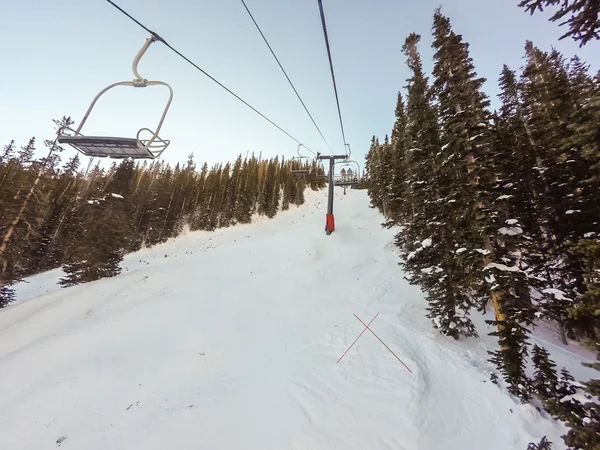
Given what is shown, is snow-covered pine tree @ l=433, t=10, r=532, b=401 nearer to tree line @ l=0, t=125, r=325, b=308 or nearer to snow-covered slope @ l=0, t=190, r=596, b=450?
snow-covered slope @ l=0, t=190, r=596, b=450

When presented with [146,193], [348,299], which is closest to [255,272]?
[348,299]

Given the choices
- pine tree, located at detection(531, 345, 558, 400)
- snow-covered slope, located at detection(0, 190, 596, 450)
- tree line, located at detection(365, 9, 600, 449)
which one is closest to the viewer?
tree line, located at detection(365, 9, 600, 449)

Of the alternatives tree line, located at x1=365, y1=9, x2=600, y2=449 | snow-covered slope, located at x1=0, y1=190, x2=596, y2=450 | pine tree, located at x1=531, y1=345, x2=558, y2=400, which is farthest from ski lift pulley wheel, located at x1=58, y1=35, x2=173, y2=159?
pine tree, located at x1=531, y1=345, x2=558, y2=400

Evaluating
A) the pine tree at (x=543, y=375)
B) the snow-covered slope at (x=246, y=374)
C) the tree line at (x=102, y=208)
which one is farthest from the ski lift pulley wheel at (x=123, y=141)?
the tree line at (x=102, y=208)

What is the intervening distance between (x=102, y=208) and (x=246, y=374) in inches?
773

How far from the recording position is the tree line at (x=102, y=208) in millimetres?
18141

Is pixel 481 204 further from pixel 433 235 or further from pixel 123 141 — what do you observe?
pixel 123 141

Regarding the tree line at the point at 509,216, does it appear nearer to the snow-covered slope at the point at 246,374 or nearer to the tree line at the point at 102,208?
Answer: the snow-covered slope at the point at 246,374

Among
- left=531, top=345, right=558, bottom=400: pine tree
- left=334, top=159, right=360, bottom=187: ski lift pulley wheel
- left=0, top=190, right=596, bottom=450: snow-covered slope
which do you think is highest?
left=334, top=159, right=360, bottom=187: ski lift pulley wheel

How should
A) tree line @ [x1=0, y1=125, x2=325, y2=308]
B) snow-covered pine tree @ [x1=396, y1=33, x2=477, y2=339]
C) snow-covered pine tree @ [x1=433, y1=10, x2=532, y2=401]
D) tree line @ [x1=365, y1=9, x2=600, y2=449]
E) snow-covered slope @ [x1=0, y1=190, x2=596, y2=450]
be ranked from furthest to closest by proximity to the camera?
tree line @ [x1=0, y1=125, x2=325, y2=308] → snow-covered pine tree @ [x1=396, y1=33, x2=477, y2=339] → snow-covered pine tree @ [x1=433, y1=10, x2=532, y2=401] → snow-covered slope @ [x1=0, y1=190, x2=596, y2=450] → tree line @ [x1=365, y1=9, x2=600, y2=449]

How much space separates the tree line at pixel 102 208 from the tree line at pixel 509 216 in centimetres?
1091

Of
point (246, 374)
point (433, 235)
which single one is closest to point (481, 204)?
point (433, 235)

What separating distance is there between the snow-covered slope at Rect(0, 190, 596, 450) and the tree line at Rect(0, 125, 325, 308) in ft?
17.0

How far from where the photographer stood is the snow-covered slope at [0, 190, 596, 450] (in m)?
5.66
